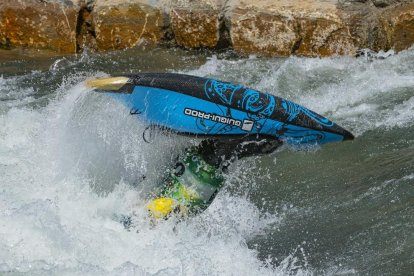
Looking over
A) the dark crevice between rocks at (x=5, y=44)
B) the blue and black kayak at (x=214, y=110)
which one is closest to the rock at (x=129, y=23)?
the dark crevice between rocks at (x=5, y=44)

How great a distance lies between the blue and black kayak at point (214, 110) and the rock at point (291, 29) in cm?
305

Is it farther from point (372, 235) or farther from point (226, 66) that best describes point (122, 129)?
point (226, 66)

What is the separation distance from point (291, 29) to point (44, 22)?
8.04ft

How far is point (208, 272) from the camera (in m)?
3.67

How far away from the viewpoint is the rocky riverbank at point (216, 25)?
6.99m

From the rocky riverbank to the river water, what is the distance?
1.27 meters

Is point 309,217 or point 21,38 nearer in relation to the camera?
point 309,217

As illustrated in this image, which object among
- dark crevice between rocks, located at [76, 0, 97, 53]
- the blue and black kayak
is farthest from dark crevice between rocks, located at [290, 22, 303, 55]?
the blue and black kayak

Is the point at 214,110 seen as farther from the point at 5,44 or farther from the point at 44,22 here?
the point at 5,44

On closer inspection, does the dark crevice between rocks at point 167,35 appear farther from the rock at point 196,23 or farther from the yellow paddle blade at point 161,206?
the yellow paddle blade at point 161,206

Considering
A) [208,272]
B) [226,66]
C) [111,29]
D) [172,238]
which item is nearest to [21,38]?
[111,29]

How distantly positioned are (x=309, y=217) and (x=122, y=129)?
1.20 meters

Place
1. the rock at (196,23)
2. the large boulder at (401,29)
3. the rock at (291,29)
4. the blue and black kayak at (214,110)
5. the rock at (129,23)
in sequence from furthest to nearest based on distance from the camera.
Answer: the rock at (129,23), the rock at (196,23), the rock at (291,29), the large boulder at (401,29), the blue and black kayak at (214,110)

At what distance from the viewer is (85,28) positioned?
7703 mm
